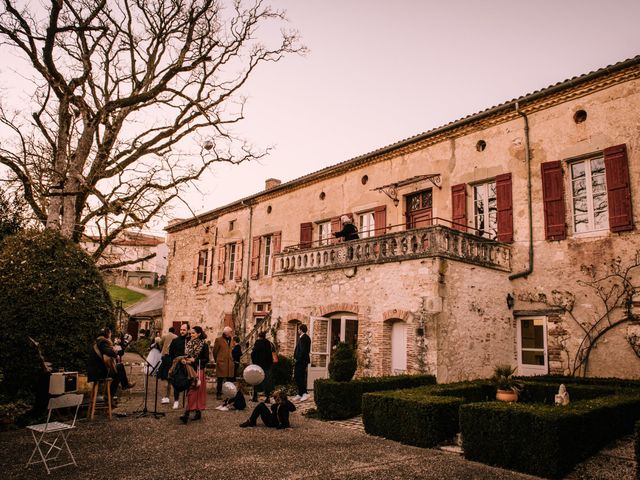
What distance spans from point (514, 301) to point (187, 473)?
9442 mm

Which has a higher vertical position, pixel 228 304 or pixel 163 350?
pixel 228 304

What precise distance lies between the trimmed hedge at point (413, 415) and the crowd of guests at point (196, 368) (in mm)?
1449

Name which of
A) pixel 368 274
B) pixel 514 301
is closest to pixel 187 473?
pixel 368 274

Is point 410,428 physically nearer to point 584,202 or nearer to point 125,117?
point 584,202

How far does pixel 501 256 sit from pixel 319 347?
5.44 metres

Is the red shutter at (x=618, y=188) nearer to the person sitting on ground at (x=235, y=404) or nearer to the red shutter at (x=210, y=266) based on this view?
the person sitting on ground at (x=235, y=404)

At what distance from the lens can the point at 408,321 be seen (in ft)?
33.4

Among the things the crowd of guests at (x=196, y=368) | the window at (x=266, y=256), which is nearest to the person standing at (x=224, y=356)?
the crowd of guests at (x=196, y=368)

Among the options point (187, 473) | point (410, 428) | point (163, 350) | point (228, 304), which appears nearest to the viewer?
point (187, 473)

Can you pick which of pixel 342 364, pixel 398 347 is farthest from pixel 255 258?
pixel 342 364

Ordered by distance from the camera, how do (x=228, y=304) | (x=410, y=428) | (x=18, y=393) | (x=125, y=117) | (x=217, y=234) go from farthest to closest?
(x=217, y=234), (x=228, y=304), (x=125, y=117), (x=18, y=393), (x=410, y=428)

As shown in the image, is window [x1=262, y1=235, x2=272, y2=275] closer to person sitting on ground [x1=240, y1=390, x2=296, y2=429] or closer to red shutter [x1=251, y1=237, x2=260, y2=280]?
red shutter [x1=251, y1=237, x2=260, y2=280]

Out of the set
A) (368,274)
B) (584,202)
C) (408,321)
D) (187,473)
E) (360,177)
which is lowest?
(187,473)

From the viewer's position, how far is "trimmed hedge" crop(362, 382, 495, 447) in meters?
6.76
